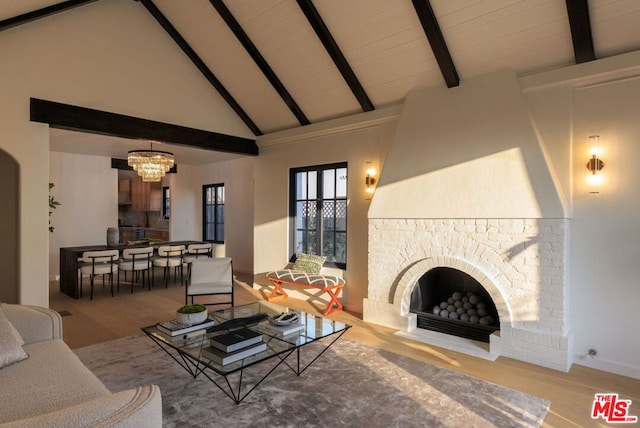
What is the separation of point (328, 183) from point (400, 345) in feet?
9.02

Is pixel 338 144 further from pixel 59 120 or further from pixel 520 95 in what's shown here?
pixel 59 120

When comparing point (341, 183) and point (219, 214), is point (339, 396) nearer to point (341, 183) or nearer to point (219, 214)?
point (341, 183)

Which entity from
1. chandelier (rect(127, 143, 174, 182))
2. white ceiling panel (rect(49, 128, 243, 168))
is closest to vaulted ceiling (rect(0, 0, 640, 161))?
chandelier (rect(127, 143, 174, 182))

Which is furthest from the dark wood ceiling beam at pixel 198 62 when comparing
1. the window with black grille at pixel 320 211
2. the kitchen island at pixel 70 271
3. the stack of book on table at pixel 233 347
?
the stack of book on table at pixel 233 347

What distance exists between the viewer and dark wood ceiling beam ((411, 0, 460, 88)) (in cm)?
357

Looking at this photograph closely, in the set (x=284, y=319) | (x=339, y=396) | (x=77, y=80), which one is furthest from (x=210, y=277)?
(x=77, y=80)

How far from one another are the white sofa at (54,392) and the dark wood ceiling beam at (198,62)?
4378 millimetres

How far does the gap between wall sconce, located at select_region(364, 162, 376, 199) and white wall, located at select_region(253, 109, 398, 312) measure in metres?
0.09

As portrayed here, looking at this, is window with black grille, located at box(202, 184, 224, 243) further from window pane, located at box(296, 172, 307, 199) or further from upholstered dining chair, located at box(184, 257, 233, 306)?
upholstered dining chair, located at box(184, 257, 233, 306)

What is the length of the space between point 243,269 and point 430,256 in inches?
206

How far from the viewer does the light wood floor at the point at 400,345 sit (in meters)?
2.85

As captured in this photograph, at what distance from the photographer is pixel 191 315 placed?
3.04m

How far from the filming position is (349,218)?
5.40 metres

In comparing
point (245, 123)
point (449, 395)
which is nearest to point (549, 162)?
point (449, 395)
